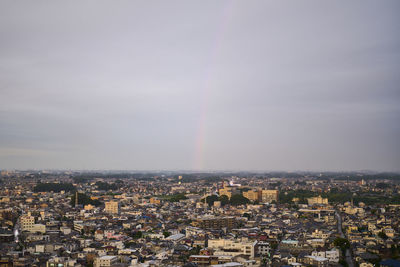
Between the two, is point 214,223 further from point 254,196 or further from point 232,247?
point 254,196

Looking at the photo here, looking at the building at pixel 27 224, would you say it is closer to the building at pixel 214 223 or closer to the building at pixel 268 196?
the building at pixel 214 223

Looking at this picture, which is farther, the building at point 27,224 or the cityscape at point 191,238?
the building at point 27,224

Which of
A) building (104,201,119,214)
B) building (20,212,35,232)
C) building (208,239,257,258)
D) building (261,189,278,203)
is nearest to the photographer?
building (208,239,257,258)

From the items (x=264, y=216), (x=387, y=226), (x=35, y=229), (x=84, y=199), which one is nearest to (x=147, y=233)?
(x=35, y=229)

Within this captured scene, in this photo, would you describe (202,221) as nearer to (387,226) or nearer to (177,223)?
(177,223)

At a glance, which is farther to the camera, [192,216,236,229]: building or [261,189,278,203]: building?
[261,189,278,203]: building

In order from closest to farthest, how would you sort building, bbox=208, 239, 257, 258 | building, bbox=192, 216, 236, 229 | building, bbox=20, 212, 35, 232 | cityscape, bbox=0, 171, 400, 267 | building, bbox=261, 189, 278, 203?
1. cityscape, bbox=0, 171, 400, 267
2. building, bbox=208, 239, 257, 258
3. building, bbox=20, 212, 35, 232
4. building, bbox=192, 216, 236, 229
5. building, bbox=261, 189, 278, 203

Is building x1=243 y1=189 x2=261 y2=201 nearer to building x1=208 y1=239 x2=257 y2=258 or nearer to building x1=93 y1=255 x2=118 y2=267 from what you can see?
building x1=208 y1=239 x2=257 y2=258

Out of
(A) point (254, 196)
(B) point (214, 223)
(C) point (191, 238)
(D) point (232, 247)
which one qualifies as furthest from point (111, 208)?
(D) point (232, 247)

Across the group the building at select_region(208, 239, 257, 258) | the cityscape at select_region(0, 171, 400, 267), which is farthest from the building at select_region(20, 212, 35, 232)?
the building at select_region(208, 239, 257, 258)

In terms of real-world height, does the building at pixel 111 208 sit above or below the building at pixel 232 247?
below

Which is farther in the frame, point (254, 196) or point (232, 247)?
point (254, 196)

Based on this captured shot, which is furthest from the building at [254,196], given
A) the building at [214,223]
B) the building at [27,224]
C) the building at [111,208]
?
the building at [27,224]
